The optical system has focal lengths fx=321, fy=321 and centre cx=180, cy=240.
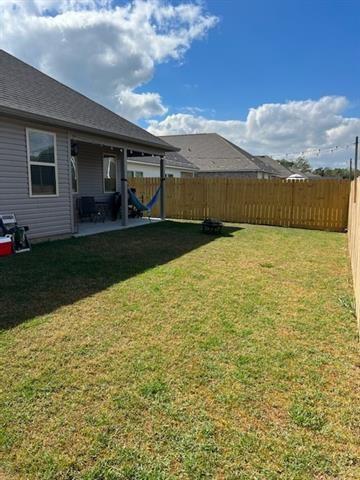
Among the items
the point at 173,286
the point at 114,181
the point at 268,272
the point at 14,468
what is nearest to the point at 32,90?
the point at 114,181

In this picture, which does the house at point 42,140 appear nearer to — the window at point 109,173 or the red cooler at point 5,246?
the red cooler at point 5,246

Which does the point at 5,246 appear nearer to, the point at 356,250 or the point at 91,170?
the point at 91,170

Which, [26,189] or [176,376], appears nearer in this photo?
[176,376]

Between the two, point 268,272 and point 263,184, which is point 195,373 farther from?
point 263,184

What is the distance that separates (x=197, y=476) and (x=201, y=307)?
2.21 m

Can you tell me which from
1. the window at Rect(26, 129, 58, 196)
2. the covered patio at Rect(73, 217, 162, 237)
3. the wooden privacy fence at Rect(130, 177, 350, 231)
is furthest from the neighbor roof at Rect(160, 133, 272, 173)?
the window at Rect(26, 129, 58, 196)

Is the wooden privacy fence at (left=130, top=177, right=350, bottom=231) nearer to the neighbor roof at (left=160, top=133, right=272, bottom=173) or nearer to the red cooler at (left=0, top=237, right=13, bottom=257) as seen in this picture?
the red cooler at (left=0, top=237, right=13, bottom=257)

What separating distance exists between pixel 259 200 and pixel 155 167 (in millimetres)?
7498

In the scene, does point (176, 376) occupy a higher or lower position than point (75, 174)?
lower

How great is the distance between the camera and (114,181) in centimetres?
1209

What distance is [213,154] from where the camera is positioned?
24125 mm

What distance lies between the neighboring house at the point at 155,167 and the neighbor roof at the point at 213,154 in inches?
101

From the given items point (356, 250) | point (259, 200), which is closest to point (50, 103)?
point (356, 250)

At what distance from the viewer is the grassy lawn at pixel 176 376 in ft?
5.53
